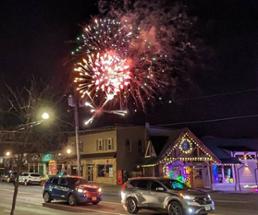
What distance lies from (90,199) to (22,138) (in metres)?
11.7

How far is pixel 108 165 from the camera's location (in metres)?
58.1

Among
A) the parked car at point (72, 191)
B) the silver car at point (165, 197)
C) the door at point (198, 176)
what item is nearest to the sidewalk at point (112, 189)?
the door at point (198, 176)

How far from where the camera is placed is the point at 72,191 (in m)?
26.9

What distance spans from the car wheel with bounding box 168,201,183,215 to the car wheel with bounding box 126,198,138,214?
2420 mm

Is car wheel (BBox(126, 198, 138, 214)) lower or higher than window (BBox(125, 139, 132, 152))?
lower

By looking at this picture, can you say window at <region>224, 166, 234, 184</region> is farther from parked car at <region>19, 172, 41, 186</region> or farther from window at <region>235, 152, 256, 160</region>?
parked car at <region>19, 172, 41, 186</region>

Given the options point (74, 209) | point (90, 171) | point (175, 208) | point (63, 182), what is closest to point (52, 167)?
point (90, 171)

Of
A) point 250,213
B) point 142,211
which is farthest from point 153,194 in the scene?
point 250,213

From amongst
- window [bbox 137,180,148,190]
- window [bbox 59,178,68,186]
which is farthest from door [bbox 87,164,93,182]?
window [bbox 137,180,148,190]

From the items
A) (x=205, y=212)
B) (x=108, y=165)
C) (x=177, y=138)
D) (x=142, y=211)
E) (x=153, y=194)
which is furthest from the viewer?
(x=108, y=165)

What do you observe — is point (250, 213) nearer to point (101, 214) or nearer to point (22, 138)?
point (101, 214)

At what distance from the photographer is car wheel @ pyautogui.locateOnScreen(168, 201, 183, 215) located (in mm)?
19484

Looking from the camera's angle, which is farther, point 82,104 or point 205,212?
point 82,104

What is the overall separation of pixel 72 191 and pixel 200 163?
27.9m
